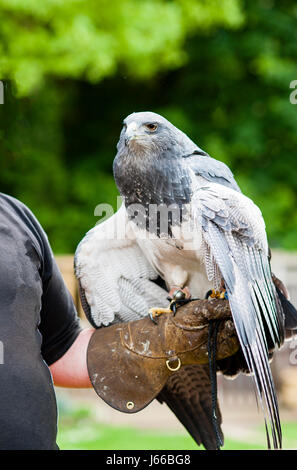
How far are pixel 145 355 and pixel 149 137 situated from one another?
0.85m

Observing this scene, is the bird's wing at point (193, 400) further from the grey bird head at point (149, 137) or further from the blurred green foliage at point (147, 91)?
the blurred green foliage at point (147, 91)

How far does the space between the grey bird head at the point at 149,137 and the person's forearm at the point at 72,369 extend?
818 millimetres

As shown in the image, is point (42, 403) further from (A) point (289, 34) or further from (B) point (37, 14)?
(A) point (289, 34)

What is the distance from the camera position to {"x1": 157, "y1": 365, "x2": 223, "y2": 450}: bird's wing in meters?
2.38

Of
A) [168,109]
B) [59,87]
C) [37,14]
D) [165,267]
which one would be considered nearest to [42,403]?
[165,267]

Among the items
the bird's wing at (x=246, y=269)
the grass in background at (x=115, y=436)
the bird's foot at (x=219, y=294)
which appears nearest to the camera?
the bird's wing at (x=246, y=269)

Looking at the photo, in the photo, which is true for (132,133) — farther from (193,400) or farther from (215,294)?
(193,400)

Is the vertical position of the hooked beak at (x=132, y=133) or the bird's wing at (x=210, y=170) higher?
the hooked beak at (x=132, y=133)

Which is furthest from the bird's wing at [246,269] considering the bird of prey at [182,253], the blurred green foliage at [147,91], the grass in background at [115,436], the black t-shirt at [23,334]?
the blurred green foliage at [147,91]

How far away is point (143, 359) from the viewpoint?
2.28 m

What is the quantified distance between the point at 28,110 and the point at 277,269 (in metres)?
4.28

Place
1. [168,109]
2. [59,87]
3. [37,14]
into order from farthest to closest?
[59,87], [168,109], [37,14]

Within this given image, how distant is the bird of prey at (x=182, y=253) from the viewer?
208cm

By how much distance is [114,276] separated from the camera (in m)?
2.56
